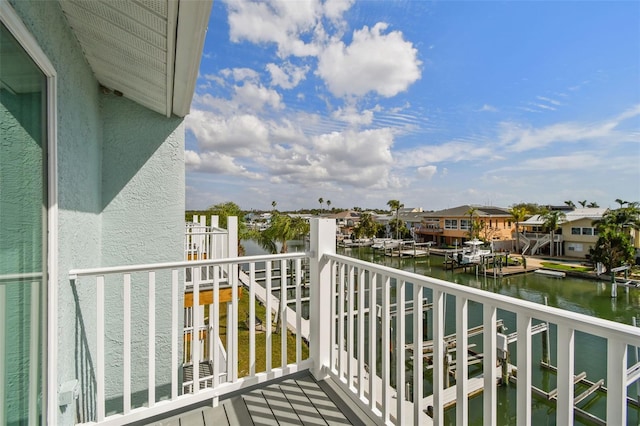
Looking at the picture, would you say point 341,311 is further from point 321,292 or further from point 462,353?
point 462,353

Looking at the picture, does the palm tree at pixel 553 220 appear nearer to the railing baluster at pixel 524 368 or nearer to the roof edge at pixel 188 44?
the railing baluster at pixel 524 368

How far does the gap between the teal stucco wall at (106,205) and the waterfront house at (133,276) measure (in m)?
0.01

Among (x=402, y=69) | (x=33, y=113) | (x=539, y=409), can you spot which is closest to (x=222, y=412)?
(x=33, y=113)

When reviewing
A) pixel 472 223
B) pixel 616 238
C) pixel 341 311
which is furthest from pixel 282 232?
pixel 472 223

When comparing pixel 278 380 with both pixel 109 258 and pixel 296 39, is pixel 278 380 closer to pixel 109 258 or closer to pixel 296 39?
pixel 109 258

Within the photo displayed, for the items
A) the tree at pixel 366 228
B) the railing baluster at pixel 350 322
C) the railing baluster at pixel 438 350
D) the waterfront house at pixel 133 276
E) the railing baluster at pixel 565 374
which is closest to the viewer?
the railing baluster at pixel 565 374

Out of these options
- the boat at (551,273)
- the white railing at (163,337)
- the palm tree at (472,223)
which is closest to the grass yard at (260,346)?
the white railing at (163,337)

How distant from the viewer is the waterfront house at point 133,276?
1.09 m

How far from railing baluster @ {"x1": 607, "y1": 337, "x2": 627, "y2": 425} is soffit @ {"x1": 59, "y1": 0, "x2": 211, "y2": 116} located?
1942 mm

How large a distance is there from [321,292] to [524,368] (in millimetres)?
1460

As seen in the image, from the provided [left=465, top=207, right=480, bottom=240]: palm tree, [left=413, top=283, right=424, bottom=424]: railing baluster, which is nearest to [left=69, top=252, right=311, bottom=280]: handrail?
[left=413, top=283, right=424, bottom=424]: railing baluster

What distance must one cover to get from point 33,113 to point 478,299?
2.10m

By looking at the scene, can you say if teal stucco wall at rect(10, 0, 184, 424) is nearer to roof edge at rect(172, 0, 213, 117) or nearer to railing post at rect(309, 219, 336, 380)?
roof edge at rect(172, 0, 213, 117)

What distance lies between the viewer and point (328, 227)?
226 cm
